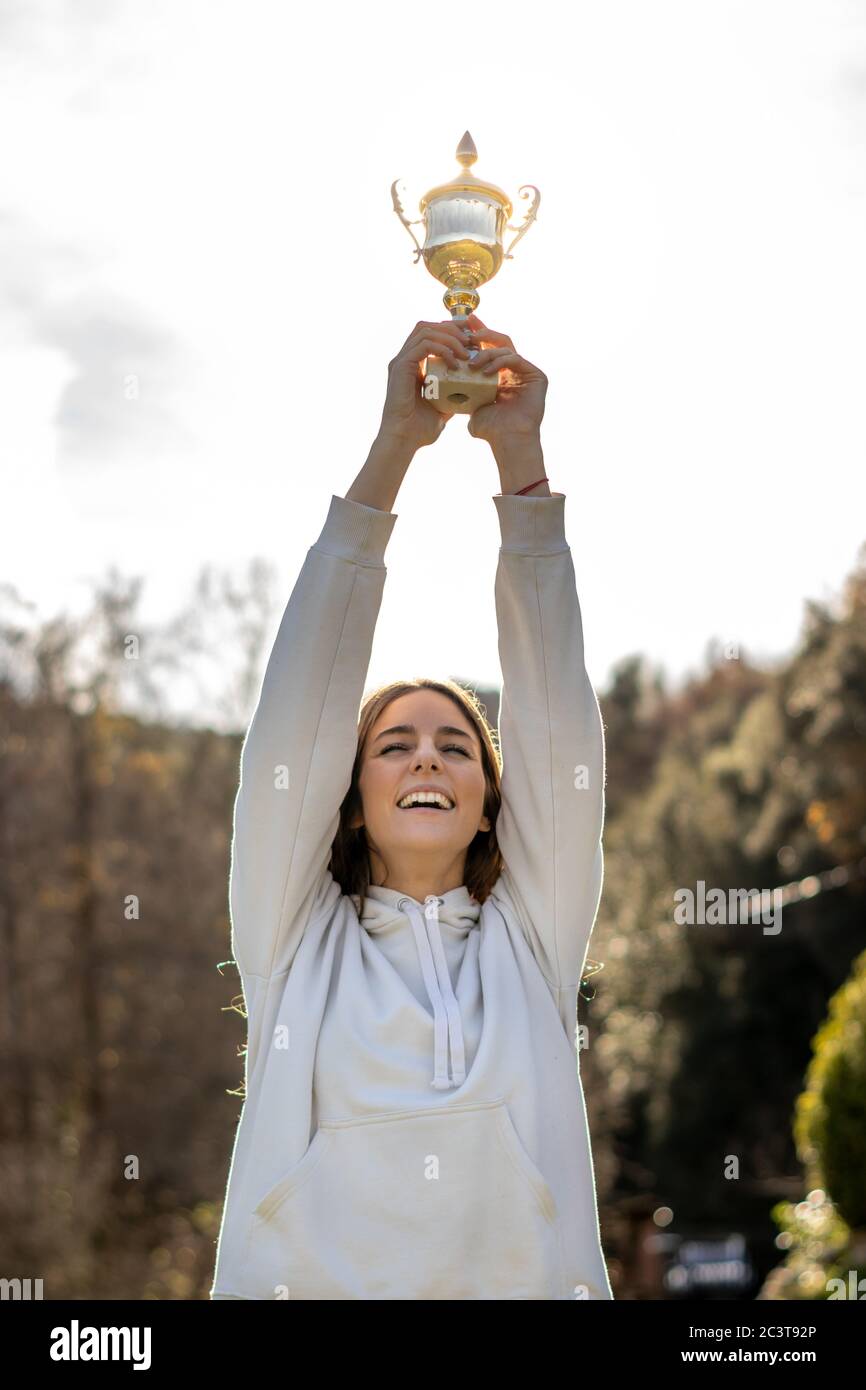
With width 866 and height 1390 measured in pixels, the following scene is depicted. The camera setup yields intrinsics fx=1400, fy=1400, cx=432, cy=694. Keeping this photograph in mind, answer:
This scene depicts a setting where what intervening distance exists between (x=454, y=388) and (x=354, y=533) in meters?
0.32

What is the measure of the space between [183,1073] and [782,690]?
1026 centimetres

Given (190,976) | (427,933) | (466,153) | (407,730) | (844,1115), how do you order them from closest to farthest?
(427,933)
(407,730)
(466,153)
(844,1115)
(190,976)

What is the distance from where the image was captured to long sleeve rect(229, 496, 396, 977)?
7.54ft

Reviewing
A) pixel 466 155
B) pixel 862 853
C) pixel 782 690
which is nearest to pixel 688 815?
pixel 782 690

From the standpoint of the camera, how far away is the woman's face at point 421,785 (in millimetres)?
2387

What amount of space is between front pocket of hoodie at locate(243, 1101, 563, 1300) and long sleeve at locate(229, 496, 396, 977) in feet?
1.18

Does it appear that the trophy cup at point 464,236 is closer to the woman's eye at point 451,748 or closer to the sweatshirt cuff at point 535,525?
the sweatshirt cuff at point 535,525

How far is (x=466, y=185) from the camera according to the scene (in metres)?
2.88

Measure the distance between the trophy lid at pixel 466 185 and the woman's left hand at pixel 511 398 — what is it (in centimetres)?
49

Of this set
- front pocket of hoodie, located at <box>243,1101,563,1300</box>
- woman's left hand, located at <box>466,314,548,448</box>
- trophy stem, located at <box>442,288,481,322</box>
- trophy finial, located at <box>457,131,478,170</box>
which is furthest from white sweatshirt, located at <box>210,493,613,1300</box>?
trophy finial, located at <box>457,131,478,170</box>

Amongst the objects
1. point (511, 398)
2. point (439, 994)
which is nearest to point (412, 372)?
point (511, 398)

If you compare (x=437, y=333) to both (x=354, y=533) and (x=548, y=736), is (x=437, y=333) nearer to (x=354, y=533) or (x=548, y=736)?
(x=354, y=533)

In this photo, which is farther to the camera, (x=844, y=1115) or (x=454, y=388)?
(x=844, y=1115)

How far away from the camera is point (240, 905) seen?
231cm
